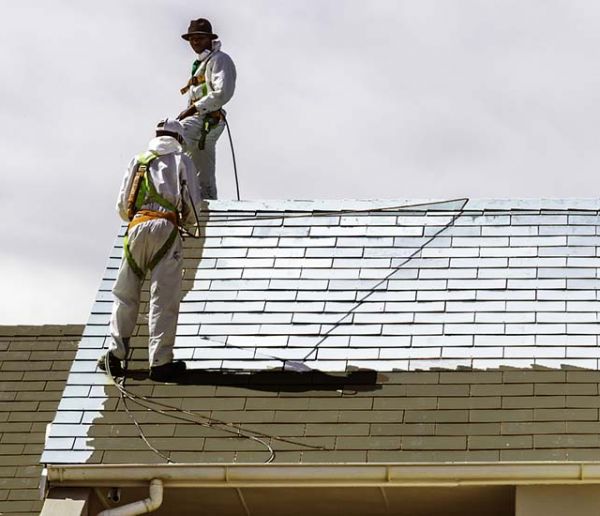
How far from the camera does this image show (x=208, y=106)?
16453mm

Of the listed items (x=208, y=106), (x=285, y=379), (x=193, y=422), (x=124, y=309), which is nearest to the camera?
(x=193, y=422)

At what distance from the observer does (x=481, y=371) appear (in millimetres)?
12766

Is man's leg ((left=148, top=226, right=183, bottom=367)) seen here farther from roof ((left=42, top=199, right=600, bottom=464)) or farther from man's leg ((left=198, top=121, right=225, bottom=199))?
man's leg ((left=198, top=121, right=225, bottom=199))

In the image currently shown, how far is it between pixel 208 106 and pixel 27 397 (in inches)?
141

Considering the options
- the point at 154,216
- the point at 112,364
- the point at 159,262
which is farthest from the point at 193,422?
the point at 154,216

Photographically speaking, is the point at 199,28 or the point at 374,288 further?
the point at 199,28

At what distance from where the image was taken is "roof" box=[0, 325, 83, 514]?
13.1 metres

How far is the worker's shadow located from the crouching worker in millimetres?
148

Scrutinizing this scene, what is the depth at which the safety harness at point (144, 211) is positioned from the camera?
533 inches

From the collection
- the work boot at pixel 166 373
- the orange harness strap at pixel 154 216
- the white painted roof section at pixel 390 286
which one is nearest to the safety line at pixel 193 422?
the work boot at pixel 166 373

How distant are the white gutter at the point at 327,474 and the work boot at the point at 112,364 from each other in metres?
1.13

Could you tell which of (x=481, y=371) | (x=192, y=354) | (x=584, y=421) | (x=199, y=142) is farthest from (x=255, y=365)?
(x=199, y=142)

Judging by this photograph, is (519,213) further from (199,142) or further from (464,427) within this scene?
(199,142)

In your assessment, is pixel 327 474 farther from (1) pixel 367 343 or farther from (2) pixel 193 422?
(1) pixel 367 343
